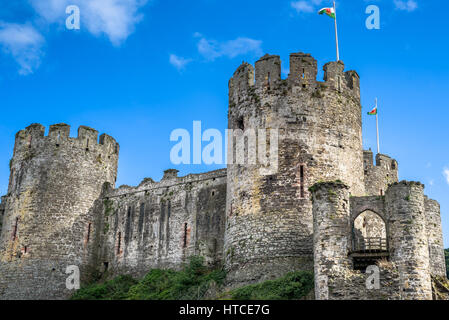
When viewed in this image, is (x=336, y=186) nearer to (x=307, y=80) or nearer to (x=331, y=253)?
(x=331, y=253)

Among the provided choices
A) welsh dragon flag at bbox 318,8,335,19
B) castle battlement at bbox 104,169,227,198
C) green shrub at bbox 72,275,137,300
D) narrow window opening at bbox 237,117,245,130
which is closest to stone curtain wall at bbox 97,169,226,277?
castle battlement at bbox 104,169,227,198

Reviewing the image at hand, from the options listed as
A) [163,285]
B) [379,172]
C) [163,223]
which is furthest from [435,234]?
[163,223]

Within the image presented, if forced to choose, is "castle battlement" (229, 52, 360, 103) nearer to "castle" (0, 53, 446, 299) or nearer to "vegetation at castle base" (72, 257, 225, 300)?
"castle" (0, 53, 446, 299)

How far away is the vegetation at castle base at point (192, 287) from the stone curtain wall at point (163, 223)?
95cm

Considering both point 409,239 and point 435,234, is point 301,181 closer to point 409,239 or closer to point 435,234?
point 409,239

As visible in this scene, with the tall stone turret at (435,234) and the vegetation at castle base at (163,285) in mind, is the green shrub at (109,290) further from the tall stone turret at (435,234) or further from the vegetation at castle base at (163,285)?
the tall stone turret at (435,234)

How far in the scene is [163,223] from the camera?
39.8 meters

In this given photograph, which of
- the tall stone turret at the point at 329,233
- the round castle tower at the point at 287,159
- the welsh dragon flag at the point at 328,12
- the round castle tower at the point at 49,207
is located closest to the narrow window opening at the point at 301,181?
the round castle tower at the point at 287,159

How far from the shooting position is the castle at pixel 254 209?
92.1 feet

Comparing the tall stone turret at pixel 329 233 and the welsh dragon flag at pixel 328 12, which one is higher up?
the welsh dragon flag at pixel 328 12

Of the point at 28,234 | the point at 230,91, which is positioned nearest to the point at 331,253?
the point at 230,91

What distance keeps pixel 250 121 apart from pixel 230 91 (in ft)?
8.75

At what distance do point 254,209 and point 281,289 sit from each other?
4.66m

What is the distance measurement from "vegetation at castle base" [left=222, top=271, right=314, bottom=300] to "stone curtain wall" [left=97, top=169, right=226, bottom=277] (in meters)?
6.52
